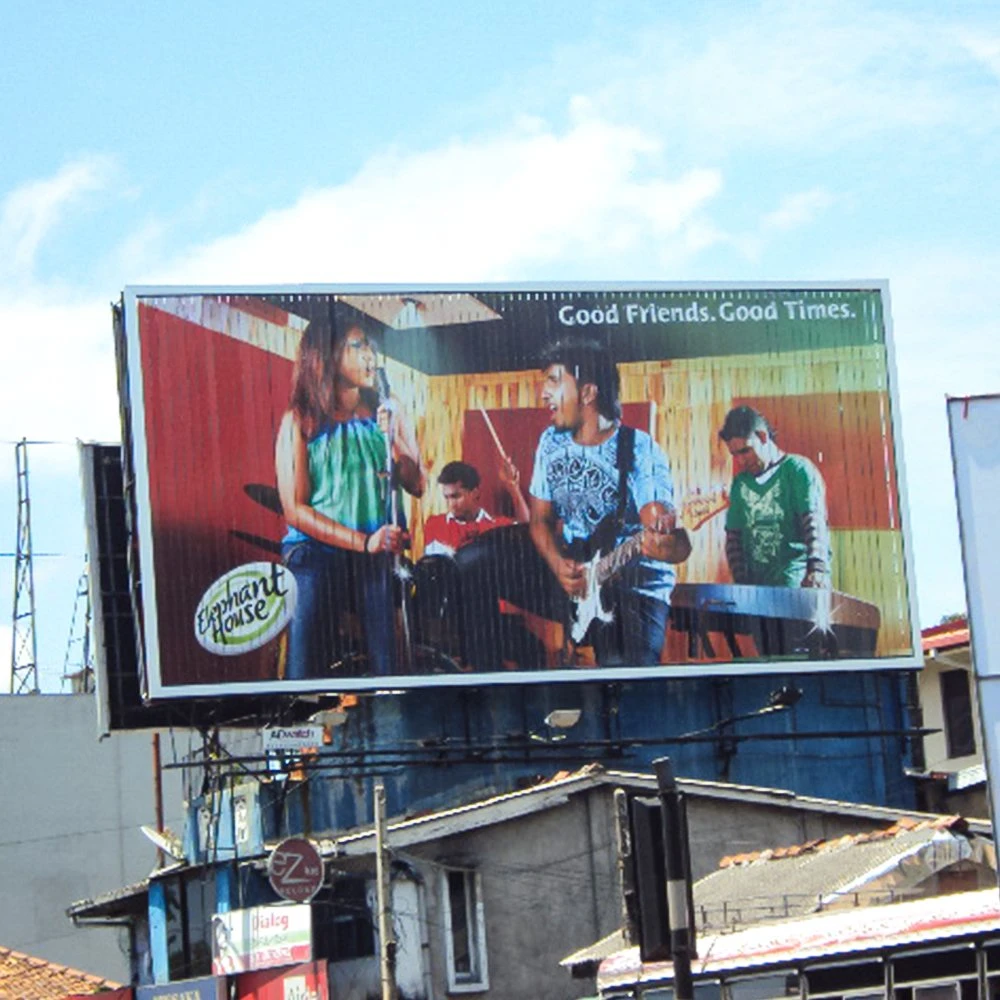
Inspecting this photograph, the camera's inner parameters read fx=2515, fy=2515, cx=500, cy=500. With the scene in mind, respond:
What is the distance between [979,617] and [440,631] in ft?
82.1

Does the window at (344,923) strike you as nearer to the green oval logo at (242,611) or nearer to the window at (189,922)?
the window at (189,922)

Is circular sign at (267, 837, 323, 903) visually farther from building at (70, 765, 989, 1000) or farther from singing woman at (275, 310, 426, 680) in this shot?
singing woman at (275, 310, 426, 680)

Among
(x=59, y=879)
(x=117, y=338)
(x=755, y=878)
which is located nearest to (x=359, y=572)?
(x=117, y=338)

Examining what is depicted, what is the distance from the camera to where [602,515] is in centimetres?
4300

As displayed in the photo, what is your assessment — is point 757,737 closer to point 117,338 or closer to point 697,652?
point 697,652

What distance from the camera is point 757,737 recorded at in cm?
4309

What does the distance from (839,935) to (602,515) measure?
19364 millimetres

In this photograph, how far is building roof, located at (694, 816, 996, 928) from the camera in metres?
27.0

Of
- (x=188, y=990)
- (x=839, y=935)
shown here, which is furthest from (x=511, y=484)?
(x=839, y=935)

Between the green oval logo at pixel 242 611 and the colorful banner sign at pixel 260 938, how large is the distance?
14.2 ft

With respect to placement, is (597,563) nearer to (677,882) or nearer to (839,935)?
(839,935)

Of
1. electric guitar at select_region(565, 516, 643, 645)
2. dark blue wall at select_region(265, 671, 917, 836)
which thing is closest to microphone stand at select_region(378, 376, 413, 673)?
dark blue wall at select_region(265, 671, 917, 836)

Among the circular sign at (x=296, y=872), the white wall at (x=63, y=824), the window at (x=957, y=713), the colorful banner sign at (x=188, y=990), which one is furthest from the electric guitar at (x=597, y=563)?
the white wall at (x=63, y=824)

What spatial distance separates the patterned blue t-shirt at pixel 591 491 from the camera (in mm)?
42875
